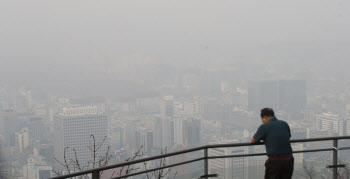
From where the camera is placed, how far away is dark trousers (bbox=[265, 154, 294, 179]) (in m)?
4.58

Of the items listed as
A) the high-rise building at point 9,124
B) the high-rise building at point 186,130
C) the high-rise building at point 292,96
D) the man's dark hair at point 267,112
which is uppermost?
the man's dark hair at point 267,112

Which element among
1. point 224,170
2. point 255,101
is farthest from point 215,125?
point 224,170

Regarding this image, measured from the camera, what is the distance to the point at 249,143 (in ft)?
15.4

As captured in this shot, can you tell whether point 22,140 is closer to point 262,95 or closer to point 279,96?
point 262,95

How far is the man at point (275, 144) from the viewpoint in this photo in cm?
452

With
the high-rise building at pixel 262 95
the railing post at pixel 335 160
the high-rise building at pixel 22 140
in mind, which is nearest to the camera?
the railing post at pixel 335 160

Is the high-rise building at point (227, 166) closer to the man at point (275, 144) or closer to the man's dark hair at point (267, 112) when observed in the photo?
the man at point (275, 144)

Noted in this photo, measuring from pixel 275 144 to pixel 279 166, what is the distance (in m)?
0.27

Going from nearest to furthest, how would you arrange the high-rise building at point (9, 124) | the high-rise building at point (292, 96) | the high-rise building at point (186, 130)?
the high-rise building at point (9, 124)
the high-rise building at point (186, 130)
the high-rise building at point (292, 96)

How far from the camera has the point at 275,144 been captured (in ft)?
14.8

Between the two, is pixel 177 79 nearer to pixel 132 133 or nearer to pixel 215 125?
pixel 215 125

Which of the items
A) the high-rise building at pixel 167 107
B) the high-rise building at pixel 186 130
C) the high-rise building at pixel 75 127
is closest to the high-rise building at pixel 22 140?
the high-rise building at pixel 75 127

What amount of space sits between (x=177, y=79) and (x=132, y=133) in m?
44.8

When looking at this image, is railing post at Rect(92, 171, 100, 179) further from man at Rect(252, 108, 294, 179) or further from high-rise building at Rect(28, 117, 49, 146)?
high-rise building at Rect(28, 117, 49, 146)
